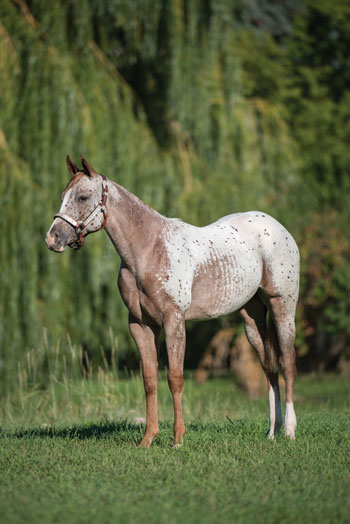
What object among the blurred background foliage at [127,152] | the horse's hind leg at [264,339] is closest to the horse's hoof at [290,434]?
the horse's hind leg at [264,339]

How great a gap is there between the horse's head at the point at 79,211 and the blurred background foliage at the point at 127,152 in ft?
8.85

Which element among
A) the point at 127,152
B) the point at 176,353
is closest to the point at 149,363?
the point at 176,353

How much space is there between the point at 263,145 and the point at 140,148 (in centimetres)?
368

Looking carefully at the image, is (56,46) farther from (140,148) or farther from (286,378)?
(286,378)

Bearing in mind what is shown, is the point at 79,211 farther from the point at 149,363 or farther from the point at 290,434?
the point at 290,434

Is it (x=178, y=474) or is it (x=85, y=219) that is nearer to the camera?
(x=178, y=474)

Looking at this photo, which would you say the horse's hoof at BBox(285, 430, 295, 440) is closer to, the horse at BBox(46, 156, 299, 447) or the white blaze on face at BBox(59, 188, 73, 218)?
the horse at BBox(46, 156, 299, 447)

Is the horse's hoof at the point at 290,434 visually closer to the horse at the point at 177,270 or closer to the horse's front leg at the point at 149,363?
the horse at the point at 177,270

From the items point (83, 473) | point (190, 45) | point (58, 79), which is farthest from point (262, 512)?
point (190, 45)

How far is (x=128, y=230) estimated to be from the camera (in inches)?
209

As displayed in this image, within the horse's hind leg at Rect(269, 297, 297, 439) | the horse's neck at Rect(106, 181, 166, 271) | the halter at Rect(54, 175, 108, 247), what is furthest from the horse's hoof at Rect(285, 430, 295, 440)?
the halter at Rect(54, 175, 108, 247)

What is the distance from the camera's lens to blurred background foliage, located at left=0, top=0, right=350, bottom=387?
9.23 m

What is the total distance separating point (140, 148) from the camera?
10797 millimetres

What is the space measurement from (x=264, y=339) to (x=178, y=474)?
2.07m
